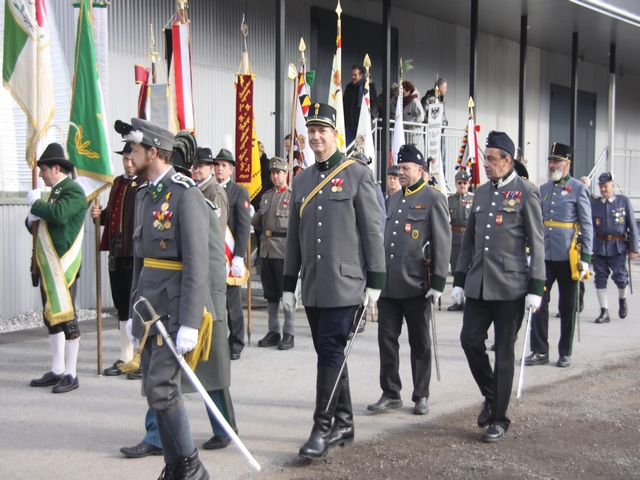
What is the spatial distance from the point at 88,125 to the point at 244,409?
125 inches

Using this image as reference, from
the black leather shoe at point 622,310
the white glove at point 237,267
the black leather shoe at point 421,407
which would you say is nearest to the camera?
the black leather shoe at point 421,407

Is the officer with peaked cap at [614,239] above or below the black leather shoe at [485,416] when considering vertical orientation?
above

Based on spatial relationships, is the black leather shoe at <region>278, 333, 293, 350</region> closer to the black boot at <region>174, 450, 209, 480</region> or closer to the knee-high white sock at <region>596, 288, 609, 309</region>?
the black boot at <region>174, 450, 209, 480</region>

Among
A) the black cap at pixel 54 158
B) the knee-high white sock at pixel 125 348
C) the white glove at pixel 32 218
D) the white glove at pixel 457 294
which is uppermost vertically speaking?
the black cap at pixel 54 158

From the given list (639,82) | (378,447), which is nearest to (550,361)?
(378,447)

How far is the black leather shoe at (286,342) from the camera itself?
8367 mm

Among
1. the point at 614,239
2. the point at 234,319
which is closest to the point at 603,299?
the point at 614,239

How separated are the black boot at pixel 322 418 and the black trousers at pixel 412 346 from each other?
3.75 feet

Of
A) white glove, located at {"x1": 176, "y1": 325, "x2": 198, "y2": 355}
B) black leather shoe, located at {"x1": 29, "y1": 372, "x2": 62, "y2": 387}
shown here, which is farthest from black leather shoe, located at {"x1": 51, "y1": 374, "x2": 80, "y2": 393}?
white glove, located at {"x1": 176, "y1": 325, "x2": 198, "y2": 355}

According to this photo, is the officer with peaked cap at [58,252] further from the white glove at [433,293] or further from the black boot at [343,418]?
the white glove at [433,293]

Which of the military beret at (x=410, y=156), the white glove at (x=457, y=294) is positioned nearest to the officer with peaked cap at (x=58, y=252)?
the military beret at (x=410, y=156)

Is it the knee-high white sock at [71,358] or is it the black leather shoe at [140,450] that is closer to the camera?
the black leather shoe at [140,450]

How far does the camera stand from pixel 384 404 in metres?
5.95

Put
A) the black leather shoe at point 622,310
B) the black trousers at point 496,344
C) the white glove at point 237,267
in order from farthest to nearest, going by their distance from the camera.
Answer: the black leather shoe at point 622,310 → the white glove at point 237,267 → the black trousers at point 496,344
